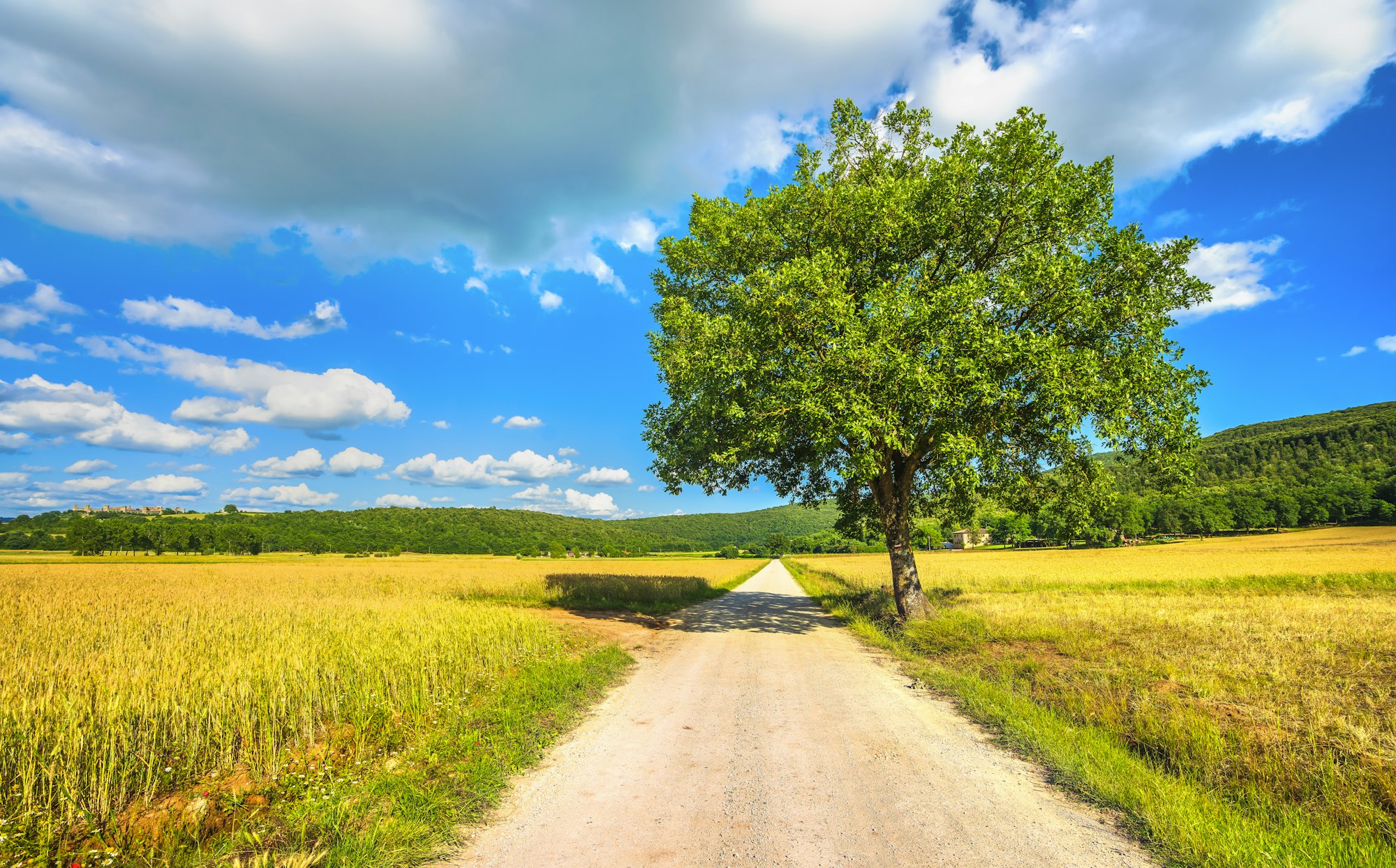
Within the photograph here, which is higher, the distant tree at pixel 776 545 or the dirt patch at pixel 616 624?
the dirt patch at pixel 616 624

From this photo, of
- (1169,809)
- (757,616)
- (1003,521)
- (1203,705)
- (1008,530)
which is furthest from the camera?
(1003,521)

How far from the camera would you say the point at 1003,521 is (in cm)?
12494

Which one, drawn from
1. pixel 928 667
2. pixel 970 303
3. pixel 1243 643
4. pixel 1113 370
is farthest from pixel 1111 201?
pixel 928 667

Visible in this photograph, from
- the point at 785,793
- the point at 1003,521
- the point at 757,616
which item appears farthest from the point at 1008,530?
the point at 785,793

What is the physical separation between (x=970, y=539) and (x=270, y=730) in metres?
166

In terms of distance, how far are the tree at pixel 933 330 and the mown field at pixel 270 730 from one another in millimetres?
8097

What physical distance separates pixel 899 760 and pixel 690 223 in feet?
57.6

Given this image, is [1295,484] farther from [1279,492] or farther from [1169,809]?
[1169,809]

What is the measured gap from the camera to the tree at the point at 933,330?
1351 cm

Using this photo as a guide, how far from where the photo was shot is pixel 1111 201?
15.2 m

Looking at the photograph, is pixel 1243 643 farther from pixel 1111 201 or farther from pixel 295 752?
pixel 295 752

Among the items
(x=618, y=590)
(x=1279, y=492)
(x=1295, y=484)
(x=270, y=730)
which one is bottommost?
(x=618, y=590)

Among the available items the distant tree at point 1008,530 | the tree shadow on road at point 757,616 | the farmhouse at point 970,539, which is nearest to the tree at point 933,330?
the tree shadow on road at point 757,616

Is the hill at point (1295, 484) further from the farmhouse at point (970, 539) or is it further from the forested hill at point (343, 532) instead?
the forested hill at point (343, 532)
